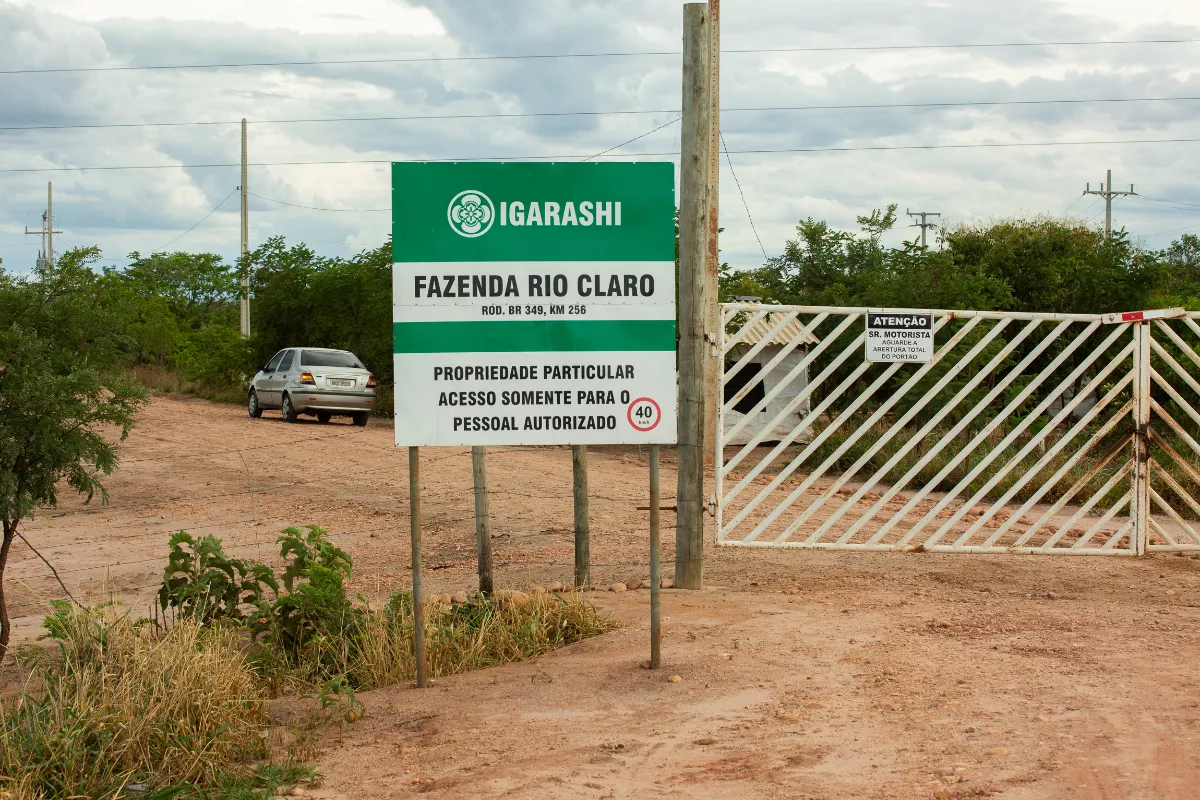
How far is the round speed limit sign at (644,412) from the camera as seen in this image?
604 cm

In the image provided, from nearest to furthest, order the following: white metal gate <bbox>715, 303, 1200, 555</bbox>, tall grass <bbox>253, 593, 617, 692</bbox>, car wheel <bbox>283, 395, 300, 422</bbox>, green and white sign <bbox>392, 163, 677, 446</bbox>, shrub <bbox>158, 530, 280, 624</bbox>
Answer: green and white sign <bbox>392, 163, 677, 446</bbox>
tall grass <bbox>253, 593, 617, 692</bbox>
shrub <bbox>158, 530, 280, 624</bbox>
white metal gate <bbox>715, 303, 1200, 555</bbox>
car wheel <bbox>283, 395, 300, 422</bbox>

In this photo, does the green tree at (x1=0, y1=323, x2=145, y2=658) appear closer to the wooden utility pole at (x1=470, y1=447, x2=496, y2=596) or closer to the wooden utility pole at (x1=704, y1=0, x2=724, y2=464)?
the wooden utility pole at (x1=470, y1=447, x2=496, y2=596)

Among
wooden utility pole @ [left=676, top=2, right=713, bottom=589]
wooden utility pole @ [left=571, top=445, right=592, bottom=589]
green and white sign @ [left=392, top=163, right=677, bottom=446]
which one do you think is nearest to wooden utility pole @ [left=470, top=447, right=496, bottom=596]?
wooden utility pole @ [left=571, top=445, right=592, bottom=589]

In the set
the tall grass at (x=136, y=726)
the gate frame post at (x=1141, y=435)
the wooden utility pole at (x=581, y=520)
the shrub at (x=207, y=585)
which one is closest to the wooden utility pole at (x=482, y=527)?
the wooden utility pole at (x=581, y=520)

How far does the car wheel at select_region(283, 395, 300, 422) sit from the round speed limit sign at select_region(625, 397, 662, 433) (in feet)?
62.5

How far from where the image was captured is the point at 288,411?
24.4 meters

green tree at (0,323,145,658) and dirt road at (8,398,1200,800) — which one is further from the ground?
green tree at (0,323,145,658)

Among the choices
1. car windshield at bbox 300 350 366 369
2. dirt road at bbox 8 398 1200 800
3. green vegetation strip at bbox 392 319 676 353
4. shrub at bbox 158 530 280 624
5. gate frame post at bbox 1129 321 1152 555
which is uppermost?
car windshield at bbox 300 350 366 369

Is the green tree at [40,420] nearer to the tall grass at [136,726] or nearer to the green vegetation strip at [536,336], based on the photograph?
the tall grass at [136,726]

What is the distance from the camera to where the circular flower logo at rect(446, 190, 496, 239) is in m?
5.96

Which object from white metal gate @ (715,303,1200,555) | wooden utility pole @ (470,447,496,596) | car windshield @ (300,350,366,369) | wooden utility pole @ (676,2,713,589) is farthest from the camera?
car windshield @ (300,350,366,369)

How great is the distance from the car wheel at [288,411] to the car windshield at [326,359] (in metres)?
0.85

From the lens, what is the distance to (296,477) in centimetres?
1559

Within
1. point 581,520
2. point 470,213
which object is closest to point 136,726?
point 470,213
